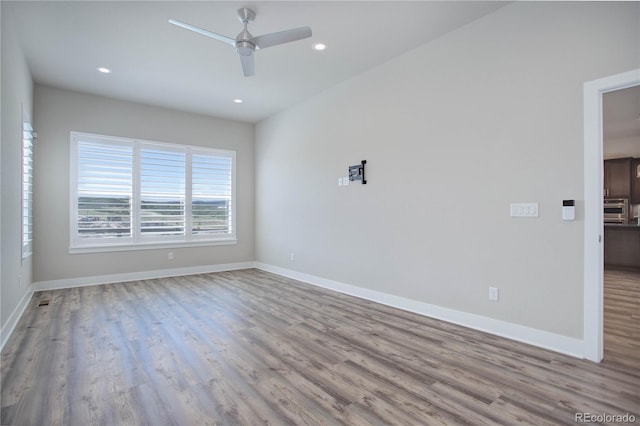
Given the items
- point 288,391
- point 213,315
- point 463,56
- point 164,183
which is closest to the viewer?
point 288,391

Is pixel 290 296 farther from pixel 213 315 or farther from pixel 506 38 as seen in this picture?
pixel 506 38

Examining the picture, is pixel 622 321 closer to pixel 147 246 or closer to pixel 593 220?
pixel 593 220

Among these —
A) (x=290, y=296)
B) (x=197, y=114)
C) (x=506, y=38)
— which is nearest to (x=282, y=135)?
(x=197, y=114)

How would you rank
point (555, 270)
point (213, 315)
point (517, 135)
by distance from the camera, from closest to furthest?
point (555, 270), point (517, 135), point (213, 315)

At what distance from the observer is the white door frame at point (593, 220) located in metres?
2.59

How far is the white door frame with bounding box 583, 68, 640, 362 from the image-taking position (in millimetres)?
2594

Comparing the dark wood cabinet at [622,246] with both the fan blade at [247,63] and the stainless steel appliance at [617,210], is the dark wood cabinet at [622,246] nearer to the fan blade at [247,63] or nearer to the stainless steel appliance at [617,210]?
the stainless steel appliance at [617,210]

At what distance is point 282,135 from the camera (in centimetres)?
636

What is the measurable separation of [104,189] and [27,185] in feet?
3.81

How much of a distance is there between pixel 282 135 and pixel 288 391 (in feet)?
16.4

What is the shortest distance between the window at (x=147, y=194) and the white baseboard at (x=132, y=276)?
48cm

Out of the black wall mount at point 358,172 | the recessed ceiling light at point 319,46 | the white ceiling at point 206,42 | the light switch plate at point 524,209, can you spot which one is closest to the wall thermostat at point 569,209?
the light switch plate at point 524,209

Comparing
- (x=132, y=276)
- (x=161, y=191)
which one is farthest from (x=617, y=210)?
(x=132, y=276)

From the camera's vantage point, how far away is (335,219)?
5.12m
